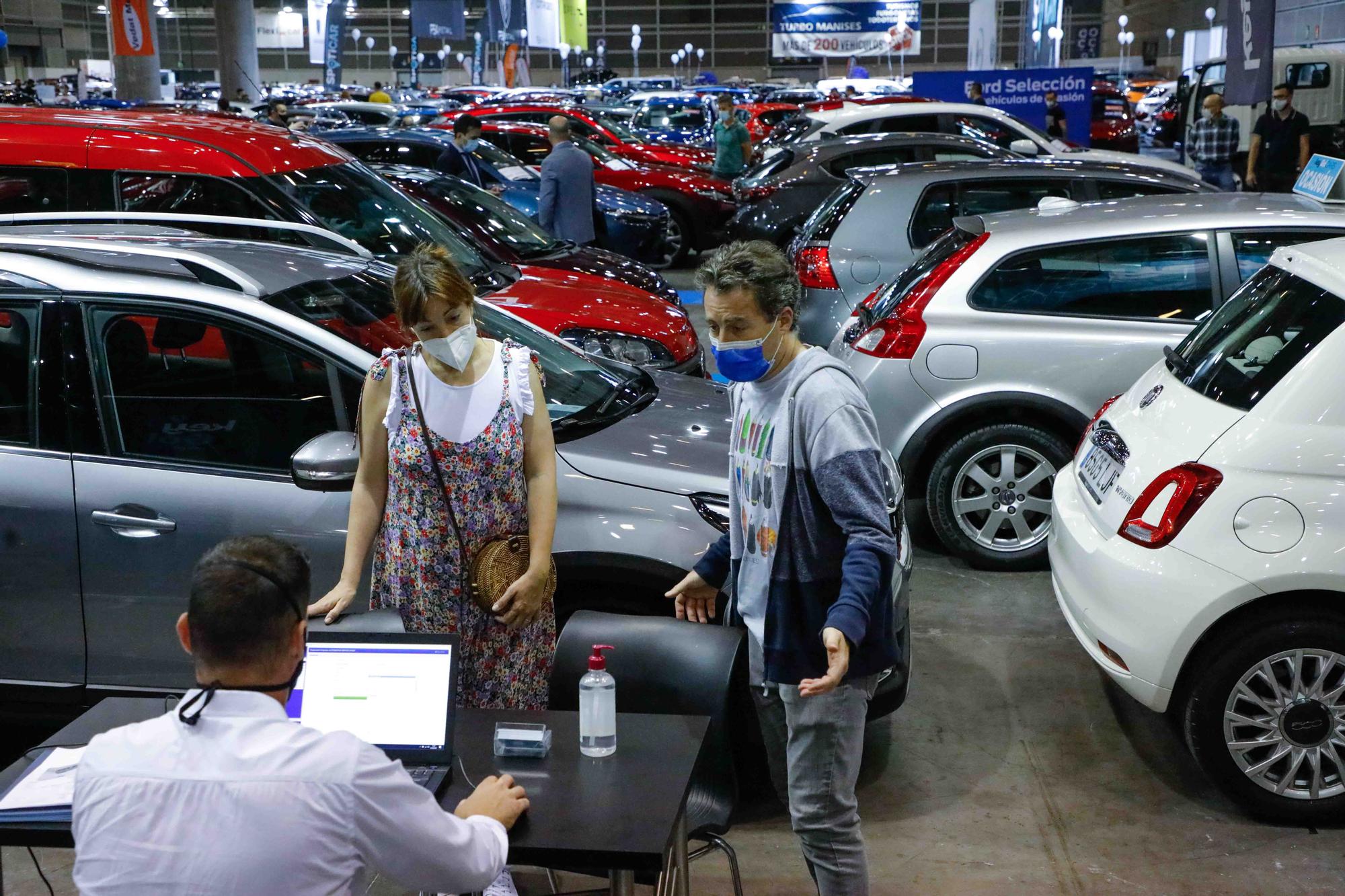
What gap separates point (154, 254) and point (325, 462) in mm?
1192

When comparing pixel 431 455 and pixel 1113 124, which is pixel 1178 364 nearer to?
pixel 431 455

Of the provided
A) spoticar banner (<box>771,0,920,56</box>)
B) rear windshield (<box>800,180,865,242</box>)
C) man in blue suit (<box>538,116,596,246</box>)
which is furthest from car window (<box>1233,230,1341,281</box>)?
spoticar banner (<box>771,0,920,56</box>)

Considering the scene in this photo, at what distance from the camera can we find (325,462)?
11.7ft

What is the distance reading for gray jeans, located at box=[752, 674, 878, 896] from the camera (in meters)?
2.74

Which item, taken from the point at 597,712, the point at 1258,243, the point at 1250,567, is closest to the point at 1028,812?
the point at 1250,567

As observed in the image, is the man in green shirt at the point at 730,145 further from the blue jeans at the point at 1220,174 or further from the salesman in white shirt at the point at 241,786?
the salesman in white shirt at the point at 241,786

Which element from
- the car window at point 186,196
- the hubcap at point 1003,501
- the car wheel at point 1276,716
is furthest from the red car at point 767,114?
the car wheel at point 1276,716

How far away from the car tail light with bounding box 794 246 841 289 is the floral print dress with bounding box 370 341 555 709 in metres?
4.50

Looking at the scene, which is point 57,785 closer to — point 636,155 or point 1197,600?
point 1197,600

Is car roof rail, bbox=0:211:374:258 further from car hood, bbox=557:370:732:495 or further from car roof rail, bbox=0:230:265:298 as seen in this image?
car hood, bbox=557:370:732:495

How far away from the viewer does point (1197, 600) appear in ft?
11.9

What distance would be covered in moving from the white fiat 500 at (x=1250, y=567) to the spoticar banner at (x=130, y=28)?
20766 mm

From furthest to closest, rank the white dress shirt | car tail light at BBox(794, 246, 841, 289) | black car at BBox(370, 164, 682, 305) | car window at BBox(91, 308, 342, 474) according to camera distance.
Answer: black car at BBox(370, 164, 682, 305) → car tail light at BBox(794, 246, 841, 289) → car window at BBox(91, 308, 342, 474) → the white dress shirt

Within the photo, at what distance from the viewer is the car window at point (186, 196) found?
22.4 feet
